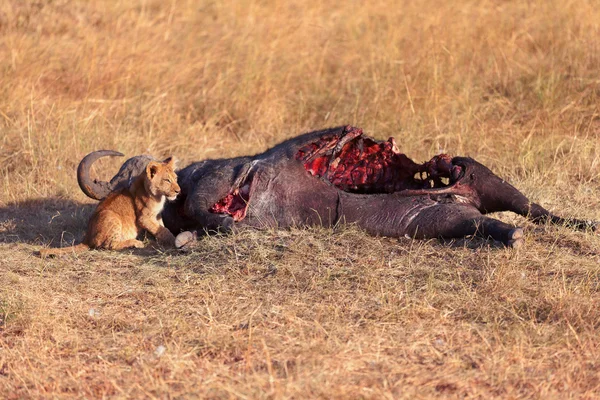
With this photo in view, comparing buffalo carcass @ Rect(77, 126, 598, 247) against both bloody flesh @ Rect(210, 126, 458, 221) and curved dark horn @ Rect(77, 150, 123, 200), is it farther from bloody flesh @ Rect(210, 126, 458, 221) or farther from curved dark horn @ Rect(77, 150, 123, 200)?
curved dark horn @ Rect(77, 150, 123, 200)

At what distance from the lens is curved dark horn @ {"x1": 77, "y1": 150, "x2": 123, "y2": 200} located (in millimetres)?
5820

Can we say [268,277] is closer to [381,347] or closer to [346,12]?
[381,347]

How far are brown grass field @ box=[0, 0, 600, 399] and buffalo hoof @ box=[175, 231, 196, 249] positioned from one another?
0.39 ft

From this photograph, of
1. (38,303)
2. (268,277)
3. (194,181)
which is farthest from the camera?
(194,181)

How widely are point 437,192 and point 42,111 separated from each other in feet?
13.6

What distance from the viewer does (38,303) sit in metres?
4.44

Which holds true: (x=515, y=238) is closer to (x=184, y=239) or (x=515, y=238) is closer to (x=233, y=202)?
(x=233, y=202)

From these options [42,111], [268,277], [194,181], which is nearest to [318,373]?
[268,277]

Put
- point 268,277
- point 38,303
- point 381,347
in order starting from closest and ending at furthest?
point 381,347 → point 38,303 → point 268,277

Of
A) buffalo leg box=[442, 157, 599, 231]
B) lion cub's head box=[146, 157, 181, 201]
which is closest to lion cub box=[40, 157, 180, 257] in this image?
lion cub's head box=[146, 157, 181, 201]

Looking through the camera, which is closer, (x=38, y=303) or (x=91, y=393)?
(x=91, y=393)

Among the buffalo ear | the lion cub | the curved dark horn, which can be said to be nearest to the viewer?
the lion cub

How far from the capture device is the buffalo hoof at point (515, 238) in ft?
15.7

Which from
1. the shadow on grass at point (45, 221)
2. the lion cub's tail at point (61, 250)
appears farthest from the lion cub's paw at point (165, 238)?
the shadow on grass at point (45, 221)
